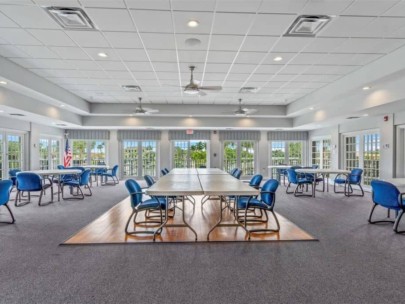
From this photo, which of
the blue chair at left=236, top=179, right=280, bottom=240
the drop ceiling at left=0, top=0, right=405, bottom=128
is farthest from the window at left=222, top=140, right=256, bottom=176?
the blue chair at left=236, top=179, right=280, bottom=240

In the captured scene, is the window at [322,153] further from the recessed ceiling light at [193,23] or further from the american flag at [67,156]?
the american flag at [67,156]

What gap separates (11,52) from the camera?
4.55 meters

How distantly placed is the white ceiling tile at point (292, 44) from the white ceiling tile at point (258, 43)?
0.12m

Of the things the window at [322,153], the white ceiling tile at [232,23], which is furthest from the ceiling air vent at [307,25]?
the window at [322,153]

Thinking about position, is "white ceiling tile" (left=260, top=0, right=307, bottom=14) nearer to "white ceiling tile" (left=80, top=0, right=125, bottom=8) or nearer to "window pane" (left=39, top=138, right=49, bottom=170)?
"white ceiling tile" (left=80, top=0, right=125, bottom=8)

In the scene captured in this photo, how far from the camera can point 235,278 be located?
2.66 meters

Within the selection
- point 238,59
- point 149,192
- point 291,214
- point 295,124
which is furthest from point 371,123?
point 149,192

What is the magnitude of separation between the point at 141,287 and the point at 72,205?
4.45m

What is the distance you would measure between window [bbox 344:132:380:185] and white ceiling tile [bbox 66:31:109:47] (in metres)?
8.25

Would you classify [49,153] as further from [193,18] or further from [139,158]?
[193,18]

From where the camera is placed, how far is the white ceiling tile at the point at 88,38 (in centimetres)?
385

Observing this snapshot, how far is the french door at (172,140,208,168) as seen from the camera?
11953mm

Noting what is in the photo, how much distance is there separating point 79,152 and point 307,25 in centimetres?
1111

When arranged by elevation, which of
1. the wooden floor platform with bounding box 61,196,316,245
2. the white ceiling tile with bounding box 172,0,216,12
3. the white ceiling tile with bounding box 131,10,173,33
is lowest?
the wooden floor platform with bounding box 61,196,316,245
